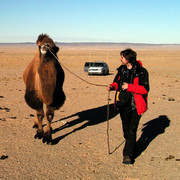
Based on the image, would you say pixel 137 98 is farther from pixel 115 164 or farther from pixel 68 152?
pixel 68 152

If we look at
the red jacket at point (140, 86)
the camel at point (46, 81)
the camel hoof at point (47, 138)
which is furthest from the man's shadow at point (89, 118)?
the red jacket at point (140, 86)

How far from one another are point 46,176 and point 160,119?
5.61 meters

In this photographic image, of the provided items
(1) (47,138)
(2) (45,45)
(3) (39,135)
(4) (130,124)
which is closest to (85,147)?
(1) (47,138)

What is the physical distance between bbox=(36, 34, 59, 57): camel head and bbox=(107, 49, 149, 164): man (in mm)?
1817

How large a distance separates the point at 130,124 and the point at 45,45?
2688 mm

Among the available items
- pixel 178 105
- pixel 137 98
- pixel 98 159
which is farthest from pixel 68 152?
pixel 178 105

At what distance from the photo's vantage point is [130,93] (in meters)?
5.55

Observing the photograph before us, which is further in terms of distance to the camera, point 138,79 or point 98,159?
point 98,159

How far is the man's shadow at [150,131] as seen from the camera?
277 inches

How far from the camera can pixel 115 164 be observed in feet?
19.2

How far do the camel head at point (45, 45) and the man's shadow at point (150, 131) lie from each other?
10.2ft

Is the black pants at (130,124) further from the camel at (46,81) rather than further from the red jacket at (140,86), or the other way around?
the camel at (46,81)

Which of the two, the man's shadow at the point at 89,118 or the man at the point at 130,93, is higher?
the man at the point at 130,93

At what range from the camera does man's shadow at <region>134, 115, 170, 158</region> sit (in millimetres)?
7029
